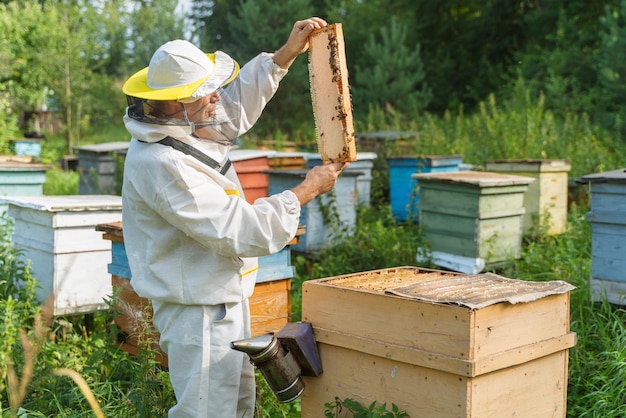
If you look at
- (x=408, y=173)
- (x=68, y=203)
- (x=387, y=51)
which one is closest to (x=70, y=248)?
(x=68, y=203)

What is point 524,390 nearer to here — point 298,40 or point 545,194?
point 298,40

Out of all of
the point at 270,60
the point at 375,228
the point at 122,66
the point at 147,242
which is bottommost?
the point at 375,228

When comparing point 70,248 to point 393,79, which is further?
point 393,79

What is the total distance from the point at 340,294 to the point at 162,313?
27.0 inches

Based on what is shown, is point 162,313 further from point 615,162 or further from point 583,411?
point 615,162

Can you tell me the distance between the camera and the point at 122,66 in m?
32.6

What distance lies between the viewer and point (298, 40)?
113 inches

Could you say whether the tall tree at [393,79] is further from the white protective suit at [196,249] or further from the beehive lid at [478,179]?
the white protective suit at [196,249]

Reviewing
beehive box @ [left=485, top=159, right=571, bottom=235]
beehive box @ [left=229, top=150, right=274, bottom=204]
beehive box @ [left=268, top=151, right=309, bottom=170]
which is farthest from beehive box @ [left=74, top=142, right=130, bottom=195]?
beehive box @ [left=485, top=159, right=571, bottom=235]

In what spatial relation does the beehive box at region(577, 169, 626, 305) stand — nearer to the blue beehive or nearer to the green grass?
the green grass

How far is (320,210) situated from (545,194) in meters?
2.15

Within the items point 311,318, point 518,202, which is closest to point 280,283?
point 311,318

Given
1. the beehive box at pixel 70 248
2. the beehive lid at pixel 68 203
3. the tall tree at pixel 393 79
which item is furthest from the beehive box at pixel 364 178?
the tall tree at pixel 393 79

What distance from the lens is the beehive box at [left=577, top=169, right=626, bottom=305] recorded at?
4223 mm
